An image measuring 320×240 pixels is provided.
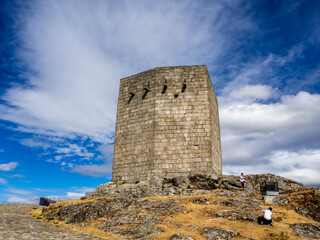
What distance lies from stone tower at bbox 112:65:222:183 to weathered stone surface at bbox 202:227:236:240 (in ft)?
25.6

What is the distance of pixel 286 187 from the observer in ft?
54.3

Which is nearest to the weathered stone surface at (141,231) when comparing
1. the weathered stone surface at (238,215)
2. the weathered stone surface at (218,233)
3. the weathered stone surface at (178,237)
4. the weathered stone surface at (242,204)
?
the weathered stone surface at (178,237)

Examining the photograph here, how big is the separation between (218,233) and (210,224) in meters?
1.16

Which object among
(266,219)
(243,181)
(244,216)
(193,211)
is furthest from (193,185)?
(266,219)

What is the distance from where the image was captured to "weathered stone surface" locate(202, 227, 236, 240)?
33.1 ft

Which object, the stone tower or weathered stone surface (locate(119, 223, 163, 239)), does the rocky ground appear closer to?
weathered stone surface (locate(119, 223, 163, 239))

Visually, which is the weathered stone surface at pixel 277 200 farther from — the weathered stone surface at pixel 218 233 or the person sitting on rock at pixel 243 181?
the weathered stone surface at pixel 218 233

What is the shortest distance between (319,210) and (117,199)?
11.1 metres

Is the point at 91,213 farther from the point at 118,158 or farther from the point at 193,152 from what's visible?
the point at 193,152

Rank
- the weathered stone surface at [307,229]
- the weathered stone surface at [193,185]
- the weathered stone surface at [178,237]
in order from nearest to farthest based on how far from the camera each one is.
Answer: the weathered stone surface at [178,237], the weathered stone surface at [307,229], the weathered stone surface at [193,185]

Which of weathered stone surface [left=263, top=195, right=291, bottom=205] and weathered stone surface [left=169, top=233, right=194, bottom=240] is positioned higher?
weathered stone surface [left=263, top=195, right=291, bottom=205]

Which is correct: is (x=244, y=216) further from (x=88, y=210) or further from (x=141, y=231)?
(x=88, y=210)

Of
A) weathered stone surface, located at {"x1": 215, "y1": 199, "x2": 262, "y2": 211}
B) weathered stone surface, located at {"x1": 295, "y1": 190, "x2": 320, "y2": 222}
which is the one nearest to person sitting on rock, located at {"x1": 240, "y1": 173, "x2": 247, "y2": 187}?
weathered stone surface, located at {"x1": 215, "y1": 199, "x2": 262, "y2": 211}

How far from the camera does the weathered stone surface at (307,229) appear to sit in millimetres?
10419
